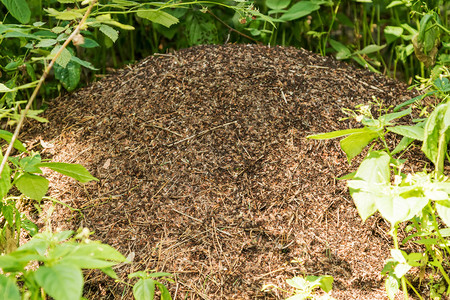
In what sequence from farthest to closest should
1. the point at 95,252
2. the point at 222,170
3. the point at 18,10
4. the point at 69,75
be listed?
the point at 69,75, the point at 18,10, the point at 222,170, the point at 95,252

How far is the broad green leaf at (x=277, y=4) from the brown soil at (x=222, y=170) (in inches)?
16.2

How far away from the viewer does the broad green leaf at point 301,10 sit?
248 cm

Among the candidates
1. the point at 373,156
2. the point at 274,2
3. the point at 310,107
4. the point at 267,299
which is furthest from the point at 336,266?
the point at 274,2

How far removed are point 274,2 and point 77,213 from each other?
5.74ft

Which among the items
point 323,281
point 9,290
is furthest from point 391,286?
point 9,290

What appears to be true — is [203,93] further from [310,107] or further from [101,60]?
[101,60]

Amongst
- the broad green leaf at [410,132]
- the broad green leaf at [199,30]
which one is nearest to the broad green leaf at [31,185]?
the broad green leaf at [410,132]

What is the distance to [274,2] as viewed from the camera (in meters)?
2.61

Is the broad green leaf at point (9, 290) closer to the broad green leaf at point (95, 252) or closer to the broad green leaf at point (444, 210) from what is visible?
the broad green leaf at point (95, 252)

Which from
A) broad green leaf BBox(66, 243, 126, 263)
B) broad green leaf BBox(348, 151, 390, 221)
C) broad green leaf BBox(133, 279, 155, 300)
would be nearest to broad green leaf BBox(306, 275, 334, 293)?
broad green leaf BBox(348, 151, 390, 221)

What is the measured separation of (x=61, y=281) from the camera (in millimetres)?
775

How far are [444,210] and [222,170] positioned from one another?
0.92 m

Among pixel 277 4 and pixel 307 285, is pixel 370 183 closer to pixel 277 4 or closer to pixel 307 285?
pixel 307 285

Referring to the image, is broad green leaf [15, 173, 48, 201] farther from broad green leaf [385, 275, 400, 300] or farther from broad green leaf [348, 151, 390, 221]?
broad green leaf [385, 275, 400, 300]
